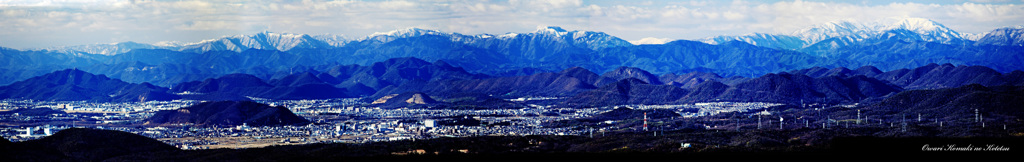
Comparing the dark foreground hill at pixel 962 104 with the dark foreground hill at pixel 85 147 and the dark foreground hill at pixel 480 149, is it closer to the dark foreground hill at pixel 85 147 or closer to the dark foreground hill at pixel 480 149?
the dark foreground hill at pixel 480 149

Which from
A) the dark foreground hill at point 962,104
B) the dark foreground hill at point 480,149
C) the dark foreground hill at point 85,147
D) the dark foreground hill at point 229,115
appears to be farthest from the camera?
the dark foreground hill at point 229,115

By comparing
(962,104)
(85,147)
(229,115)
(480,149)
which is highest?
(962,104)

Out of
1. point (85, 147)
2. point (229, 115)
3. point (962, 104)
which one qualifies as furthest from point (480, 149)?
point (962, 104)

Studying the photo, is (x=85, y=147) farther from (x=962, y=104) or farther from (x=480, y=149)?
(x=962, y=104)

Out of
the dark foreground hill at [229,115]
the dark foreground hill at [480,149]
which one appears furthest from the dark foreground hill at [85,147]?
the dark foreground hill at [229,115]

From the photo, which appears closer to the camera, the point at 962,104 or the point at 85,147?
the point at 85,147

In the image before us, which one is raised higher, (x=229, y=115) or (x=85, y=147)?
(x=229, y=115)

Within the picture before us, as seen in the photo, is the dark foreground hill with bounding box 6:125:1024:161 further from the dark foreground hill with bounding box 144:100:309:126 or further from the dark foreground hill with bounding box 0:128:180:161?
the dark foreground hill with bounding box 144:100:309:126

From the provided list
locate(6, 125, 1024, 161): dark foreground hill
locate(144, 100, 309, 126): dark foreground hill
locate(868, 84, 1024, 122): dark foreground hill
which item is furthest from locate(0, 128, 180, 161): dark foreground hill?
locate(868, 84, 1024, 122): dark foreground hill

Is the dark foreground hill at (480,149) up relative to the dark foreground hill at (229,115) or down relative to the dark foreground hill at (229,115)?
down
